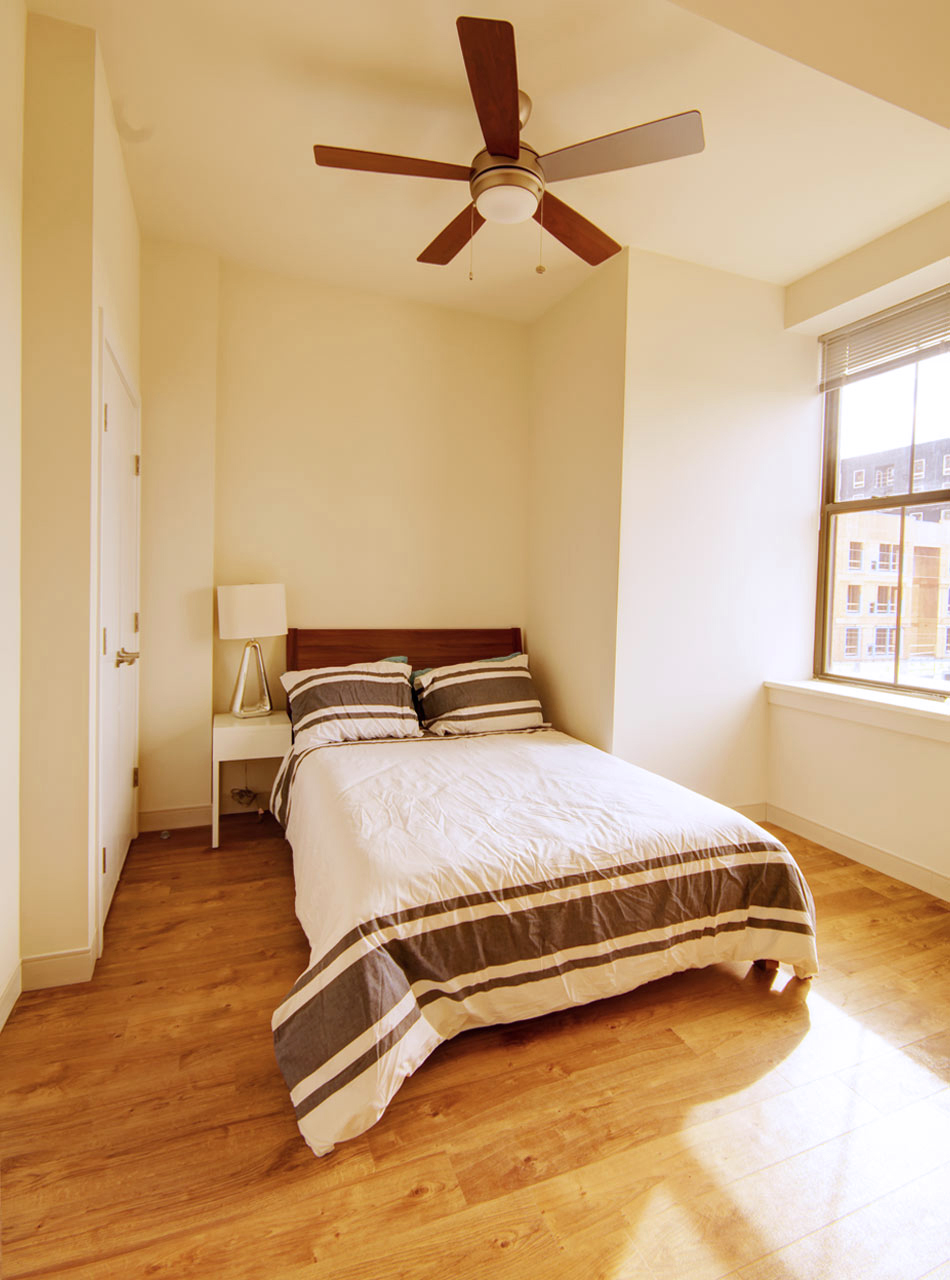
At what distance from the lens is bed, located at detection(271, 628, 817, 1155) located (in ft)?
4.84

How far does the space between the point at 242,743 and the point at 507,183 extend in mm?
2463

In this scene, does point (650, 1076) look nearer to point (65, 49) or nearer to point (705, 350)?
point (705, 350)

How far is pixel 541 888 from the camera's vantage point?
1779 mm

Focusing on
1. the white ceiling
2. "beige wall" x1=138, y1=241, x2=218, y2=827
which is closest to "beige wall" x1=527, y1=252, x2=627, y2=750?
the white ceiling

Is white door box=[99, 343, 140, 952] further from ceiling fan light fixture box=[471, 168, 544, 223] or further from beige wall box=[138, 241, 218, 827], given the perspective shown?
ceiling fan light fixture box=[471, 168, 544, 223]

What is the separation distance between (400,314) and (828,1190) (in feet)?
12.8

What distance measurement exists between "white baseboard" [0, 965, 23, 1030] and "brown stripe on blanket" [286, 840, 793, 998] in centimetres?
77

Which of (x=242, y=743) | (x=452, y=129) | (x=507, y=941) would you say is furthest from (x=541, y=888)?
(x=452, y=129)

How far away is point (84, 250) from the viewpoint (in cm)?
192

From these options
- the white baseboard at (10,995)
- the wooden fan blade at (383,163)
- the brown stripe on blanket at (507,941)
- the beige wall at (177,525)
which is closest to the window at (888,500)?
the brown stripe on blanket at (507,941)

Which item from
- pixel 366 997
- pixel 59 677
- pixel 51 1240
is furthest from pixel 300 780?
pixel 51 1240

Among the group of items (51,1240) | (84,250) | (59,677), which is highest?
(84,250)

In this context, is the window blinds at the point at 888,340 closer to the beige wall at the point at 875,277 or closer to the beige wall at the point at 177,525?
the beige wall at the point at 875,277

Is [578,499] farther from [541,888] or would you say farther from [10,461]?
[10,461]
